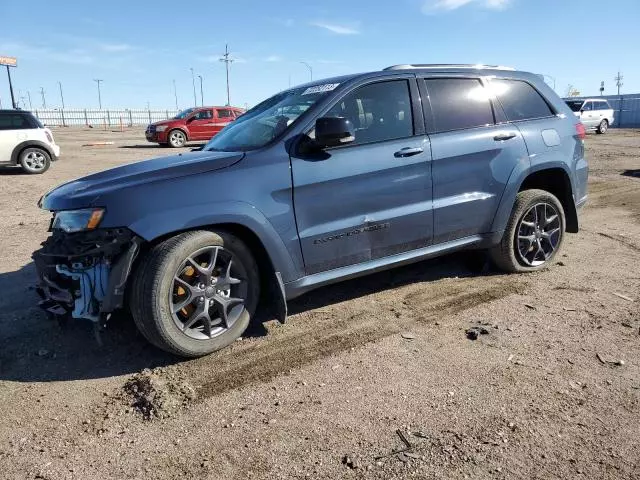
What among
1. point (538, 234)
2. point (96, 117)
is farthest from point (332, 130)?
point (96, 117)

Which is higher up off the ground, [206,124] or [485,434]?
[206,124]

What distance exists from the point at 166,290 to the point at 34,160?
1309 cm

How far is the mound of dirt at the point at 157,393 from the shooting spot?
111 inches

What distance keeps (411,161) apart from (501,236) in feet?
4.19

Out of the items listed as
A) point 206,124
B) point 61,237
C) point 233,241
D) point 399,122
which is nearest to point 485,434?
point 233,241

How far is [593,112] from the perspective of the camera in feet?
88.9

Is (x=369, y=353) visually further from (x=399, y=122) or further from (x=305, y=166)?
(x=399, y=122)

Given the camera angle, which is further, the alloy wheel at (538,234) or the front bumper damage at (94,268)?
the alloy wheel at (538,234)

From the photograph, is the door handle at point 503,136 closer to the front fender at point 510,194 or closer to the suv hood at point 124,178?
the front fender at point 510,194

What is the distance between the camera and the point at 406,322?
3.84 m

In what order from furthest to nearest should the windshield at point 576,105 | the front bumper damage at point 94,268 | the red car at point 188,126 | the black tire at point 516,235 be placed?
the windshield at point 576,105
the red car at point 188,126
the black tire at point 516,235
the front bumper damage at point 94,268

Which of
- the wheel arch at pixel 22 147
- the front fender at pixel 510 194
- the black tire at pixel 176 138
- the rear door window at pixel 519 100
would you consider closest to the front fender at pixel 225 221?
the front fender at pixel 510 194

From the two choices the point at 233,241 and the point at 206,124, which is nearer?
the point at 233,241

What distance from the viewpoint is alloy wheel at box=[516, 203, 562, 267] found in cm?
476
